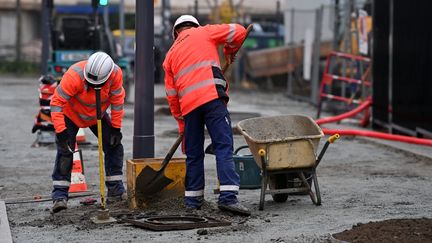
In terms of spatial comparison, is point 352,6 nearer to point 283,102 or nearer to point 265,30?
point 283,102

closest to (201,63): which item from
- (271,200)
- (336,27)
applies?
(271,200)

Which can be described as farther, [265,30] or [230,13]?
[265,30]

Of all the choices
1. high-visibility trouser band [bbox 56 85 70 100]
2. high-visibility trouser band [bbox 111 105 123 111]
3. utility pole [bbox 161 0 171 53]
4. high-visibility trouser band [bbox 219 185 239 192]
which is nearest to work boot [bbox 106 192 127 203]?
high-visibility trouser band [bbox 111 105 123 111]

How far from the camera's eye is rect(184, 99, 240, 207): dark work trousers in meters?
8.40

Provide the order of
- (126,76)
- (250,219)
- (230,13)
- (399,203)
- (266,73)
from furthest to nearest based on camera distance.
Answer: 1. (230,13)
2. (266,73)
3. (126,76)
4. (399,203)
5. (250,219)

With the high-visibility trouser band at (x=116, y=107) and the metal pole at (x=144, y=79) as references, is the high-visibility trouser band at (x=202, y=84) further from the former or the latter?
the high-visibility trouser band at (x=116, y=107)

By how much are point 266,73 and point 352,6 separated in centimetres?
1031

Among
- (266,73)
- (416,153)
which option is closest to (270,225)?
(416,153)

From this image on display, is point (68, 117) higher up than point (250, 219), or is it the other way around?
point (68, 117)

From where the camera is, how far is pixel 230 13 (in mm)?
36219

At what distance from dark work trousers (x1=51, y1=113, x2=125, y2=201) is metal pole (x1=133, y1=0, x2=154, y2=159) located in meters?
0.33

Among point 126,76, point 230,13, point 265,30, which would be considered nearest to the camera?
point 126,76

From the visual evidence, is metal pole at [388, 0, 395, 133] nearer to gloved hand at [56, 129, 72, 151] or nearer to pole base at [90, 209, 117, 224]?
gloved hand at [56, 129, 72, 151]

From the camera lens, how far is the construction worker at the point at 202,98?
27.6 feet
